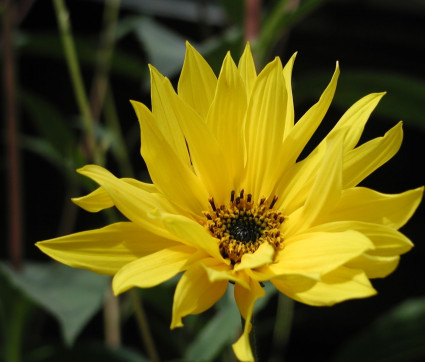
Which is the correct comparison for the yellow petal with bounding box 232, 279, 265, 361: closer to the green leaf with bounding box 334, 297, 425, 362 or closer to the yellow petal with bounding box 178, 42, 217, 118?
the yellow petal with bounding box 178, 42, 217, 118

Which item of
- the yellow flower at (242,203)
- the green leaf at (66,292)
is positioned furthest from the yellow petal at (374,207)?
the green leaf at (66,292)

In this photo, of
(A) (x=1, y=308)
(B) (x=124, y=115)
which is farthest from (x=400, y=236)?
(B) (x=124, y=115)

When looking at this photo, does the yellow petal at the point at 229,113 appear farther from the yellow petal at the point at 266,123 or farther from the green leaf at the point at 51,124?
the green leaf at the point at 51,124

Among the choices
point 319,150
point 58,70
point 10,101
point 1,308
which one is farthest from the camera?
point 58,70

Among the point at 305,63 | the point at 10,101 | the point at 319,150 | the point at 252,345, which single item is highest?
the point at 305,63

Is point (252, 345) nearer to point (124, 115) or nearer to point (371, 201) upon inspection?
point (371, 201)

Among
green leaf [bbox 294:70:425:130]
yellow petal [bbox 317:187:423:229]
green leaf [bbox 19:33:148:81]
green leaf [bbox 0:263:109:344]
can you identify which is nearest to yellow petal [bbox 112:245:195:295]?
yellow petal [bbox 317:187:423:229]

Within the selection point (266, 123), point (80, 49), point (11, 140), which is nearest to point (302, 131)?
point (266, 123)
